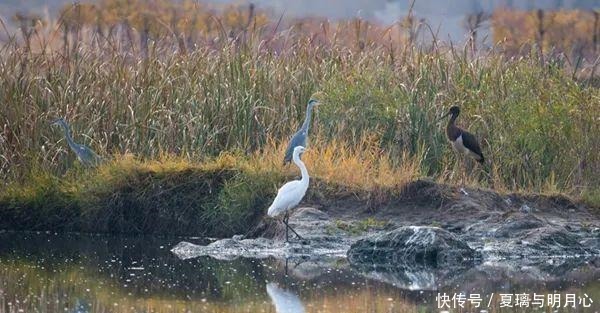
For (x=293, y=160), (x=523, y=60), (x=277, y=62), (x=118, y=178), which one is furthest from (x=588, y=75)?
(x=118, y=178)

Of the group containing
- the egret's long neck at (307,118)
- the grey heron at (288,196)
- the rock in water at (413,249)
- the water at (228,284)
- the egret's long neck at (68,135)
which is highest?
the egret's long neck at (307,118)

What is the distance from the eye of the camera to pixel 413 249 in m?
12.0

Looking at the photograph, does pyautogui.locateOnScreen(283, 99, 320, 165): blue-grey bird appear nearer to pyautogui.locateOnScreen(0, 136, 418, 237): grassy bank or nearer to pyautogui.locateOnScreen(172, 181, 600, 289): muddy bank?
pyautogui.locateOnScreen(0, 136, 418, 237): grassy bank

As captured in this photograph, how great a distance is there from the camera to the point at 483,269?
1185 cm

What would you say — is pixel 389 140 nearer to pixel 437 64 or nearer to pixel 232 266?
pixel 437 64

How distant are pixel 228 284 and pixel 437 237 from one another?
2083 mm

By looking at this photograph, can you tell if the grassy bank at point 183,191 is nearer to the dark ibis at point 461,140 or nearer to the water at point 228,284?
the dark ibis at point 461,140

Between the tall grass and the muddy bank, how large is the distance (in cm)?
63

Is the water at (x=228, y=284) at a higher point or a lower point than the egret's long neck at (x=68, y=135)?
lower

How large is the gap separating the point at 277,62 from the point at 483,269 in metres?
5.00

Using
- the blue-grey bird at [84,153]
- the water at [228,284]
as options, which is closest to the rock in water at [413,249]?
the water at [228,284]

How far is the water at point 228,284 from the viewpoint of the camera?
401 inches

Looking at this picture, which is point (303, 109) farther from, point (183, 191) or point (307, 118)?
point (183, 191)

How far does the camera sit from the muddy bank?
12000 millimetres
